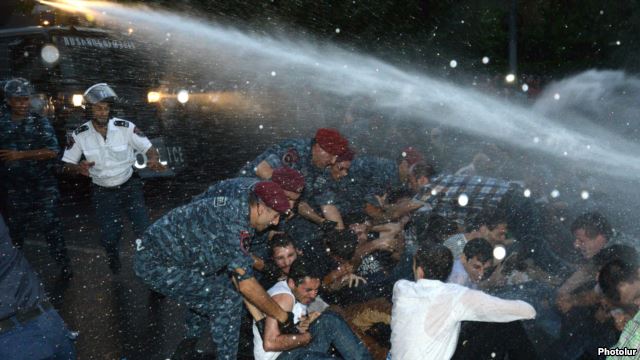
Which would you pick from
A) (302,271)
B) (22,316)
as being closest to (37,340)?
(22,316)

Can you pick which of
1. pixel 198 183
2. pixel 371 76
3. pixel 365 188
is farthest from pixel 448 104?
pixel 365 188

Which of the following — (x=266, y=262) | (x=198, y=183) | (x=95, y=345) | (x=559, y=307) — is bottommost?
(x=198, y=183)

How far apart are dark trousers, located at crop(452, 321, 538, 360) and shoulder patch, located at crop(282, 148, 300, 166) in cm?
243

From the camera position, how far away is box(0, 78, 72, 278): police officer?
5516 mm

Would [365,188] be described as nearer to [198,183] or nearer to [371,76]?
[198,183]

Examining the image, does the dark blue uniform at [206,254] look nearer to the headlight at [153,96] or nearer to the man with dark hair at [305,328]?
the man with dark hair at [305,328]

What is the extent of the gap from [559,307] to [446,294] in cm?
149

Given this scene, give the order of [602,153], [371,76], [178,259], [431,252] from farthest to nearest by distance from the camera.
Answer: [371,76] → [602,153] → [178,259] → [431,252]

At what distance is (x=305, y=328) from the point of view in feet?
11.3

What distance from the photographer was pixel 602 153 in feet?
31.7

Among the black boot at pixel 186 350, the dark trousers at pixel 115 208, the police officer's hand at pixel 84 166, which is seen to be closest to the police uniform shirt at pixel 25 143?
the police officer's hand at pixel 84 166

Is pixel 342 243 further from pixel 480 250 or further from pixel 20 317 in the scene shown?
pixel 20 317

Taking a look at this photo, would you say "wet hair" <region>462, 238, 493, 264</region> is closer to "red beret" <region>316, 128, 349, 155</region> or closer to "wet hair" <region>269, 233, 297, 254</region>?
"wet hair" <region>269, 233, 297, 254</region>

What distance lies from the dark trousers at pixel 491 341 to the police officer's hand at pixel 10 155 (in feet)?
16.0
